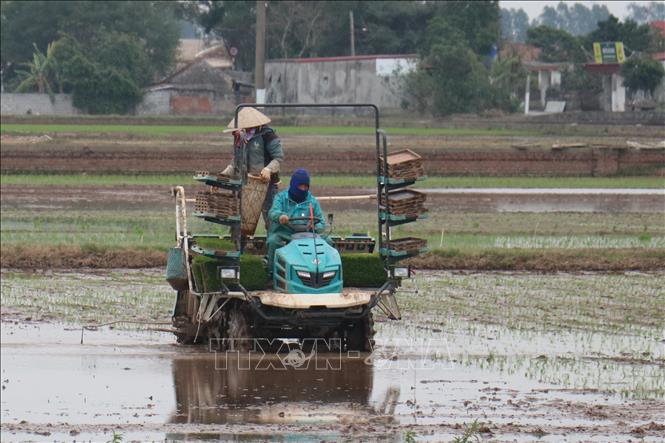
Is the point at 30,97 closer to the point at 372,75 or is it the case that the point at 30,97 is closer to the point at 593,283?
the point at 372,75

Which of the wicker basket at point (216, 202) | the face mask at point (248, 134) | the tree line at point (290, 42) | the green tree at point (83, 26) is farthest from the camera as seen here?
the green tree at point (83, 26)

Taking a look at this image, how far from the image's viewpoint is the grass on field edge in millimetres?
19031

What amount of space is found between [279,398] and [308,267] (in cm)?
152

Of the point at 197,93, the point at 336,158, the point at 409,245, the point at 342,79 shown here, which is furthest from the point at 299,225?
the point at 197,93

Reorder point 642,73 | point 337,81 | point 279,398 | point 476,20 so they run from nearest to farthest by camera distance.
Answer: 1. point 279,398
2. point 642,73
3. point 337,81
4. point 476,20

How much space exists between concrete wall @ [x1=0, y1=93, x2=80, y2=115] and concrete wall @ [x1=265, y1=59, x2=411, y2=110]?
9905mm

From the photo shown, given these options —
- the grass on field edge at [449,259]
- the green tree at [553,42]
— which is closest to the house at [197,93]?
the green tree at [553,42]

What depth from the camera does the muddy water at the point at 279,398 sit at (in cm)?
898

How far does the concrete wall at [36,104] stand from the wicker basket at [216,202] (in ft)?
190

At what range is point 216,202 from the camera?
37.9ft

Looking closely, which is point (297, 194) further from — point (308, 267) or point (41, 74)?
point (41, 74)

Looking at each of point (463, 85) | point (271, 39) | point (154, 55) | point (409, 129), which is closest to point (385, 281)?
point (409, 129)

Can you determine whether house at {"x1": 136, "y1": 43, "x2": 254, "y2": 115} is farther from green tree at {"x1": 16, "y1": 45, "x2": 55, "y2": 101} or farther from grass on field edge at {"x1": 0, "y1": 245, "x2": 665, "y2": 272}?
grass on field edge at {"x1": 0, "y1": 245, "x2": 665, "y2": 272}

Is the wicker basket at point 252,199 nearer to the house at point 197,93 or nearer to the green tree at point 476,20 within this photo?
the house at point 197,93
